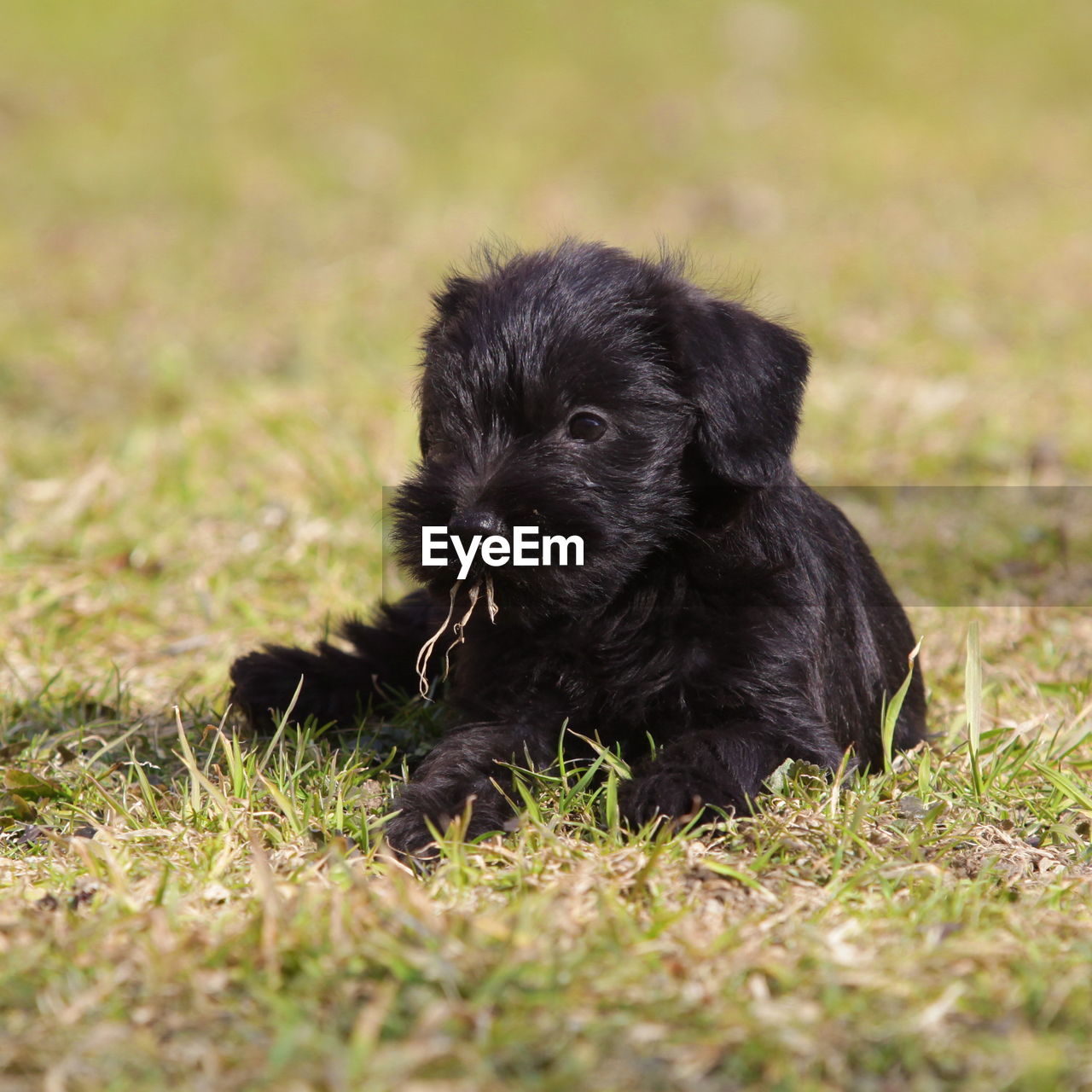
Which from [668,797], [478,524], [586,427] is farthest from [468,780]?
[586,427]

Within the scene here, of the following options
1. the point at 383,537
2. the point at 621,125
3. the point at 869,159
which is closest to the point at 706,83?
the point at 621,125

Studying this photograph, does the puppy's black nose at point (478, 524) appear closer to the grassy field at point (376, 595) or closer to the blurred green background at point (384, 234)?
the grassy field at point (376, 595)

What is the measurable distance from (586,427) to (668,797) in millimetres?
856

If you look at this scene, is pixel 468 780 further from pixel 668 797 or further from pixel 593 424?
pixel 593 424

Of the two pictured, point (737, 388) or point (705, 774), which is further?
point (737, 388)

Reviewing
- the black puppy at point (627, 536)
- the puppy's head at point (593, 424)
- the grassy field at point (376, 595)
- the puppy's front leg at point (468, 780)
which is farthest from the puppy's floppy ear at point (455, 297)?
the puppy's front leg at point (468, 780)

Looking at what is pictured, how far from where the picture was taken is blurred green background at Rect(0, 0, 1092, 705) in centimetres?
534

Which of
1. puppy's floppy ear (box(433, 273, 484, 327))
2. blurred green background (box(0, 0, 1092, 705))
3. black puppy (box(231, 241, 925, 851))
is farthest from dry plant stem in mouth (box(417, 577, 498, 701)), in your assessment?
blurred green background (box(0, 0, 1092, 705))

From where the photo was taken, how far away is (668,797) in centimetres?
283

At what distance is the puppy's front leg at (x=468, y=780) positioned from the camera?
287 centimetres

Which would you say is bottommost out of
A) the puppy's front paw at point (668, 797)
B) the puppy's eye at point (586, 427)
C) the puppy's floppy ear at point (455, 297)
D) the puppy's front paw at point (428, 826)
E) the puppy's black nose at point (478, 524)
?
the puppy's front paw at point (428, 826)

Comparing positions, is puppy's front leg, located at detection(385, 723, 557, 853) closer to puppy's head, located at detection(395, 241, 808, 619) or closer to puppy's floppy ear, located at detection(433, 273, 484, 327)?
puppy's head, located at detection(395, 241, 808, 619)

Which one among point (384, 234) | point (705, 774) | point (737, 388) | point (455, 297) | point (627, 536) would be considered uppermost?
point (384, 234)

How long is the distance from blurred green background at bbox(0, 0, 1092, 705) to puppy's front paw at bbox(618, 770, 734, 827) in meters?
1.44
